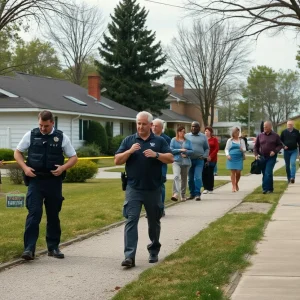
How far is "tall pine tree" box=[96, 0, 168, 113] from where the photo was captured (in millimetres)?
59094

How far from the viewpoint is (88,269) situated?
26.6 ft

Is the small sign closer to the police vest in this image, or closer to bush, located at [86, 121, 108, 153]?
the police vest

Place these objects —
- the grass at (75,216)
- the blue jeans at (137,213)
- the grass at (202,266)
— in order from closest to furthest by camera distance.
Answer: the grass at (202,266) → the blue jeans at (137,213) → the grass at (75,216)

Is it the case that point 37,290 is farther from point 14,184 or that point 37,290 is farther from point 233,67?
point 233,67

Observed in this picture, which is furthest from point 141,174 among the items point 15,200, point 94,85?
point 94,85

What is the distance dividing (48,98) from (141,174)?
113ft

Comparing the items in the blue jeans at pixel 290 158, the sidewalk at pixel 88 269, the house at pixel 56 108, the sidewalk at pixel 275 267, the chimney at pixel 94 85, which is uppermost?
the chimney at pixel 94 85

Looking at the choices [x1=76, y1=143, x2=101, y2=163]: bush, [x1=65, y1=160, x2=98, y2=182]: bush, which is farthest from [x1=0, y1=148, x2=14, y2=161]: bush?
[x1=65, y1=160, x2=98, y2=182]: bush

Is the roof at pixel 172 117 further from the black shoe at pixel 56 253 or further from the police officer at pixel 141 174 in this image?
the police officer at pixel 141 174

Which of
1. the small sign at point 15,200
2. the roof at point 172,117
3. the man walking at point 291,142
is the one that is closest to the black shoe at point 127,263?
the small sign at point 15,200

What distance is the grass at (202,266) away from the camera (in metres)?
6.63

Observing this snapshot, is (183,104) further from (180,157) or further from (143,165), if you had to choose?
(143,165)

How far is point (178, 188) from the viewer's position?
15430mm

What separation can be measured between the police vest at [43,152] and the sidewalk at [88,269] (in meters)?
1.15
